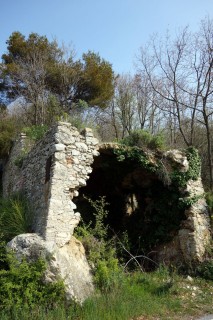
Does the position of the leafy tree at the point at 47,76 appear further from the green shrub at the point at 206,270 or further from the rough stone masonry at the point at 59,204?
the green shrub at the point at 206,270

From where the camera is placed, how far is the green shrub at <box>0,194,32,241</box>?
7.67m

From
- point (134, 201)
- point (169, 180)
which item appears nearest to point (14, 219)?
point (169, 180)

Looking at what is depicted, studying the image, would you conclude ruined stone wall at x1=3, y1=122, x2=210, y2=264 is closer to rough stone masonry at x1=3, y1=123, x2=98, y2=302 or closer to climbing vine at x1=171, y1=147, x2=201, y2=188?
rough stone masonry at x1=3, y1=123, x2=98, y2=302

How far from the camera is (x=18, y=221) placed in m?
7.85

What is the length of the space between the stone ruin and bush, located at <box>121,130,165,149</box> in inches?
15.2

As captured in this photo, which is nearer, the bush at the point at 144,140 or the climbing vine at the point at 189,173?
the climbing vine at the point at 189,173

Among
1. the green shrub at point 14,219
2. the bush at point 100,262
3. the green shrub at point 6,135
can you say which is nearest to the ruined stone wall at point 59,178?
the green shrub at point 14,219

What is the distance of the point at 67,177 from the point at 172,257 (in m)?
3.95

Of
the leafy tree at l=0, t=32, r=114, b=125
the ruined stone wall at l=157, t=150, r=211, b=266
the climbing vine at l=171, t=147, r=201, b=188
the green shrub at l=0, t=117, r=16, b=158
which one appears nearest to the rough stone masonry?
the climbing vine at l=171, t=147, r=201, b=188

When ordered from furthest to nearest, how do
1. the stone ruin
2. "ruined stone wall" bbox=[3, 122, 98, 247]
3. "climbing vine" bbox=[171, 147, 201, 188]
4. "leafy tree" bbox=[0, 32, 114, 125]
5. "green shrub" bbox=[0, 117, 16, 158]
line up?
"leafy tree" bbox=[0, 32, 114, 125], "green shrub" bbox=[0, 117, 16, 158], "climbing vine" bbox=[171, 147, 201, 188], "ruined stone wall" bbox=[3, 122, 98, 247], the stone ruin

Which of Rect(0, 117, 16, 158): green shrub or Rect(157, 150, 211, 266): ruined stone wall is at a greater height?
Rect(0, 117, 16, 158): green shrub

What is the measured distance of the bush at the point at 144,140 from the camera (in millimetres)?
10266

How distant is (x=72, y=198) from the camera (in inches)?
320

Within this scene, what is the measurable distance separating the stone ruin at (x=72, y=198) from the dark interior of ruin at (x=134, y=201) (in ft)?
0.15
